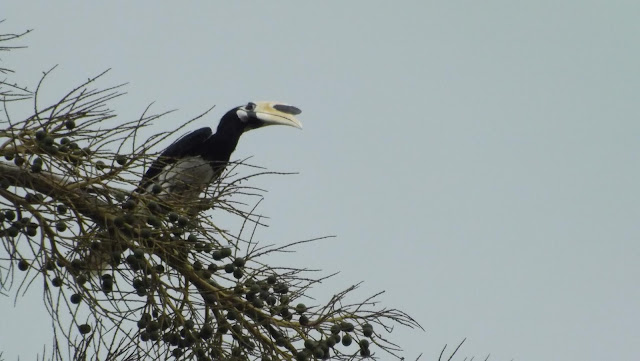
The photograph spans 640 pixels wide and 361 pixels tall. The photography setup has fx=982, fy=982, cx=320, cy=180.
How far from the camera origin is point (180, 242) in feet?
9.97

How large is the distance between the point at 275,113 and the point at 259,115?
0.10 metres

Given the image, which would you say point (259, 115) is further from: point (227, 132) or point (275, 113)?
point (227, 132)

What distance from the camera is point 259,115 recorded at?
20.4ft

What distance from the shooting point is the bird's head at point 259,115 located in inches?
243

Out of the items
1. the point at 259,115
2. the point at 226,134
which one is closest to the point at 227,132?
the point at 226,134

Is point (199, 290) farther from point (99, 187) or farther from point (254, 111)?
point (254, 111)

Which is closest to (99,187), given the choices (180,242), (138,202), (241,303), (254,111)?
(138,202)

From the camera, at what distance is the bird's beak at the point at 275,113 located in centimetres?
613

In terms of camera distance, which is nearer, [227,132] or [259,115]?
[227,132]

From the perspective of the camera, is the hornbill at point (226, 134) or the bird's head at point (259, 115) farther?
the bird's head at point (259, 115)

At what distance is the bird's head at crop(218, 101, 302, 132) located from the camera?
243 inches

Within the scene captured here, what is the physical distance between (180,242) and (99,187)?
1.10 ft

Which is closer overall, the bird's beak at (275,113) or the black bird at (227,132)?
the black bird at (227,132)

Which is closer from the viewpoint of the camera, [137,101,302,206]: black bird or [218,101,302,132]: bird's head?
[137,101,302,206]: black bird
